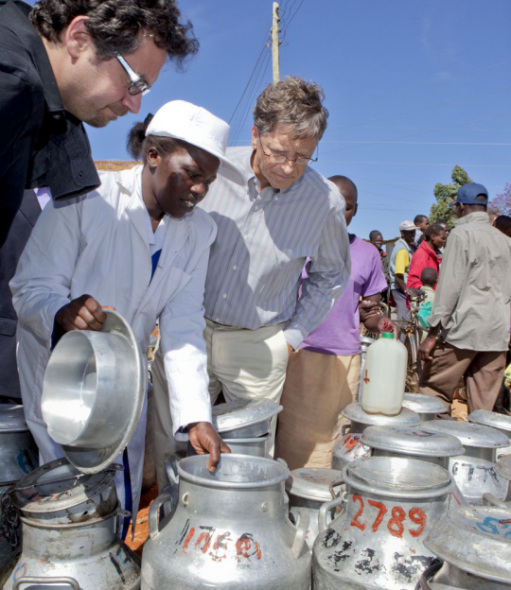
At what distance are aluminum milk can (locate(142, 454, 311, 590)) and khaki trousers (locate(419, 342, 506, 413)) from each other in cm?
324

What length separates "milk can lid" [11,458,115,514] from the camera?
194cm

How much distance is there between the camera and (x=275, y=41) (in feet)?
50.1

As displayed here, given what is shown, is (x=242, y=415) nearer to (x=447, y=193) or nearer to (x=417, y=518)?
(x=417, y=518)

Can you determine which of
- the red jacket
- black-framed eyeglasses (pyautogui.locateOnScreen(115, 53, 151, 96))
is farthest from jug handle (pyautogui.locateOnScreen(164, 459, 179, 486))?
the red jacket

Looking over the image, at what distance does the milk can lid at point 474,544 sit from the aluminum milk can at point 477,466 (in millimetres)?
1076

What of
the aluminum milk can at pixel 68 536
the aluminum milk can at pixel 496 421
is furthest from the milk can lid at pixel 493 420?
the aluminum milk can at pixel 68 536

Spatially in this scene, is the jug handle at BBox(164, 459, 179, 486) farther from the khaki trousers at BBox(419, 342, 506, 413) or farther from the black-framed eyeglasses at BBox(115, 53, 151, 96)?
the khaki trousers at BBox(419, 342, 506, 413)

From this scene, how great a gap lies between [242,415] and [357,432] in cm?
85

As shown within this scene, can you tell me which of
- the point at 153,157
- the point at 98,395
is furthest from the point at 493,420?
the point at 98,395

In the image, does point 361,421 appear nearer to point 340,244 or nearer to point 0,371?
point 340,244

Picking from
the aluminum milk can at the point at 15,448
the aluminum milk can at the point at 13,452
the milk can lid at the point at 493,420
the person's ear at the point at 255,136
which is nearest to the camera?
the aluminum milk can at the point at 13,452

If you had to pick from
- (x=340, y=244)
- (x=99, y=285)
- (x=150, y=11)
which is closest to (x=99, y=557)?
(x=99, y=285)

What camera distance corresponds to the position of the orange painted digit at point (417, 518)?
6.34ft

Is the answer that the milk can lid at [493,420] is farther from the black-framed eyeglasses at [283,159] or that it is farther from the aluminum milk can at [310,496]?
the black-framed eyeglasses at [283,159]
